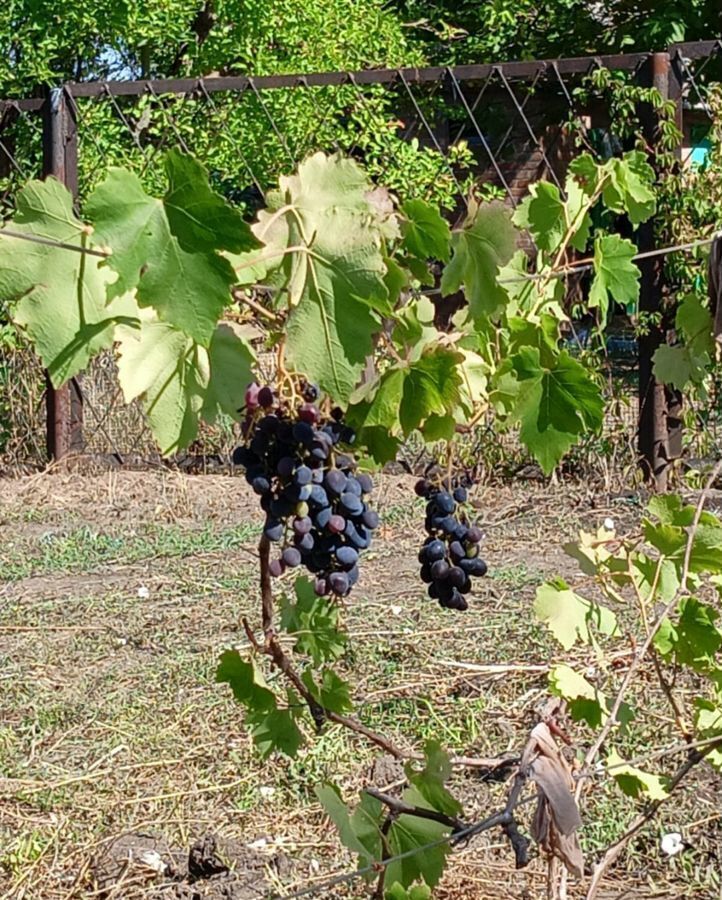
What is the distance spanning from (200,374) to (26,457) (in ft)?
17.4

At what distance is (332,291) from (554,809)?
0.59 metres

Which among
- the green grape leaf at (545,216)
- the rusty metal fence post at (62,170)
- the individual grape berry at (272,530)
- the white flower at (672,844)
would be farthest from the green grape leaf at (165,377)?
the rusty metal fence post at (62,170)

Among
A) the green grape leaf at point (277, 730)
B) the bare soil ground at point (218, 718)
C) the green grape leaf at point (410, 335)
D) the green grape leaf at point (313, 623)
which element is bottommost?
the bare soil ground at point (218, 718)

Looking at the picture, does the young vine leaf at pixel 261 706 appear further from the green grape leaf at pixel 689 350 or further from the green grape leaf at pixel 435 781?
the green grape leaf at pixel 689 350

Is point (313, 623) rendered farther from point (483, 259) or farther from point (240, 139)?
point (240, 139)

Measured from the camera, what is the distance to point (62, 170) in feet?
20.0

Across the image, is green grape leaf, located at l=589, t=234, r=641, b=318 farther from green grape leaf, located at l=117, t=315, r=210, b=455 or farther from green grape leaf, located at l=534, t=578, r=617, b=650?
green grape leaf, located at l=117, t=315, r=210, b=455

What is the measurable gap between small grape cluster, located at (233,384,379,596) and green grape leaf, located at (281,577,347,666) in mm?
325

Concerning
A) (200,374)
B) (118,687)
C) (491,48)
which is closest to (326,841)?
(118,687)

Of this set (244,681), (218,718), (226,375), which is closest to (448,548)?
(244,681)

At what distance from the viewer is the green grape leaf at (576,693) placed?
1820 mm

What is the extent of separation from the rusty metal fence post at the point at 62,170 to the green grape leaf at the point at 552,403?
468cm

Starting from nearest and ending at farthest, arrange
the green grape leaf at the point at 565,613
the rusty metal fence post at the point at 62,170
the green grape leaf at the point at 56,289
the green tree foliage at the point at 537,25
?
the green grape leaf at the point at 56,289 → the green grape leaf at the point at 565,613 → the rusty metal fence post at the point at 62,170 → the green tree foliage at the point at 537,25

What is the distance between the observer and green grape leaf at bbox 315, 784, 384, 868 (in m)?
1.66
